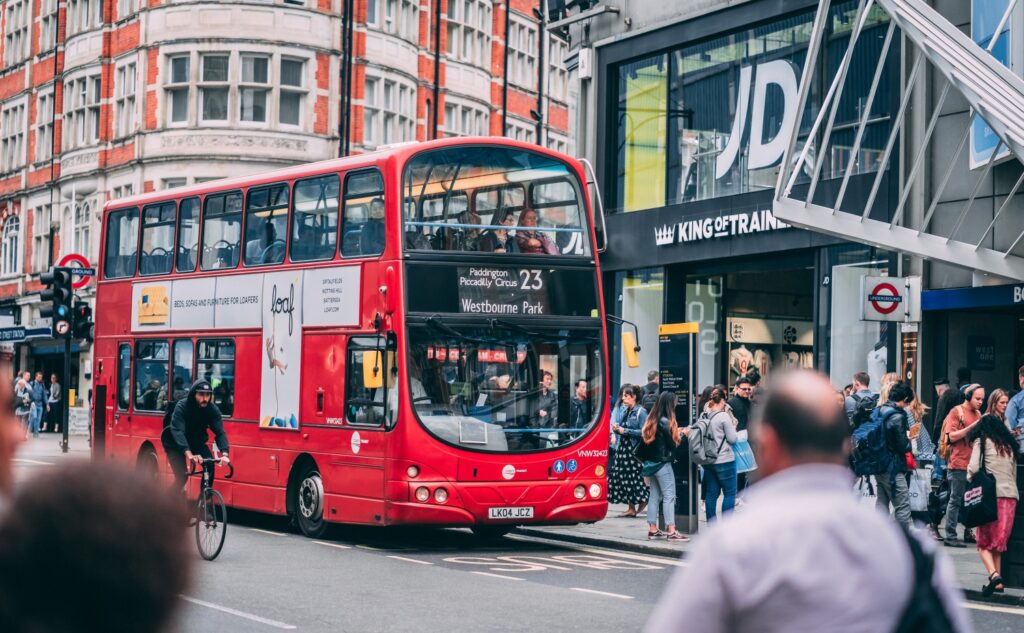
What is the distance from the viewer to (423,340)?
49.9 feet

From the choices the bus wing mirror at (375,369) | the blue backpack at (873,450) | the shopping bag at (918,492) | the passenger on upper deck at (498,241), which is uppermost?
the passenger on upper deck at (498,241)

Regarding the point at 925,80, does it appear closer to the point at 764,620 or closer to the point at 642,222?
the point at 642,222

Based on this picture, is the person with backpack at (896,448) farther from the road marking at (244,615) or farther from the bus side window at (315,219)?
the road marking at (244,615)

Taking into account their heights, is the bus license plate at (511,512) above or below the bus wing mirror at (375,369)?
below

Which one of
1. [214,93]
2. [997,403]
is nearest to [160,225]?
[997,403]

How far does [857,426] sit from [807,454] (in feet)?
41.0

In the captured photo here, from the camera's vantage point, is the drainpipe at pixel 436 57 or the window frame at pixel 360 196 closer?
the window frame at pixel 360 196

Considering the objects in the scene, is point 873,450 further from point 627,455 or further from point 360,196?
point 360,196

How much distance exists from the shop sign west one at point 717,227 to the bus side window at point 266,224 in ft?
24.6

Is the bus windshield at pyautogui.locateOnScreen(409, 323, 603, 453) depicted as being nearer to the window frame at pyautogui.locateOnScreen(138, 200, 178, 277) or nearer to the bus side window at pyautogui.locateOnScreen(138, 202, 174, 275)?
the window frame at pyautogui.locateOnScreen(138, 200, 178, 277)

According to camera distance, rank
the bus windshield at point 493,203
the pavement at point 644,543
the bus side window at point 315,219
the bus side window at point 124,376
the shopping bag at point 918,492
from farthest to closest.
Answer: the bus side window at point 124,376, the bus side window at point 315,219, the bus windshield at point 493,203, the shopping bag at point 918,492, the pavement at point 644,543

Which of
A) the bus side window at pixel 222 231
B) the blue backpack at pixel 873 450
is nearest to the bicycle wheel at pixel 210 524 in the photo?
the bus side window at pixel 222 231

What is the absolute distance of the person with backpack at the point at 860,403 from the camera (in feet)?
50.6

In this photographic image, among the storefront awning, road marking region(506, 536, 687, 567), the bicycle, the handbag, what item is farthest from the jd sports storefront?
the bicycle
